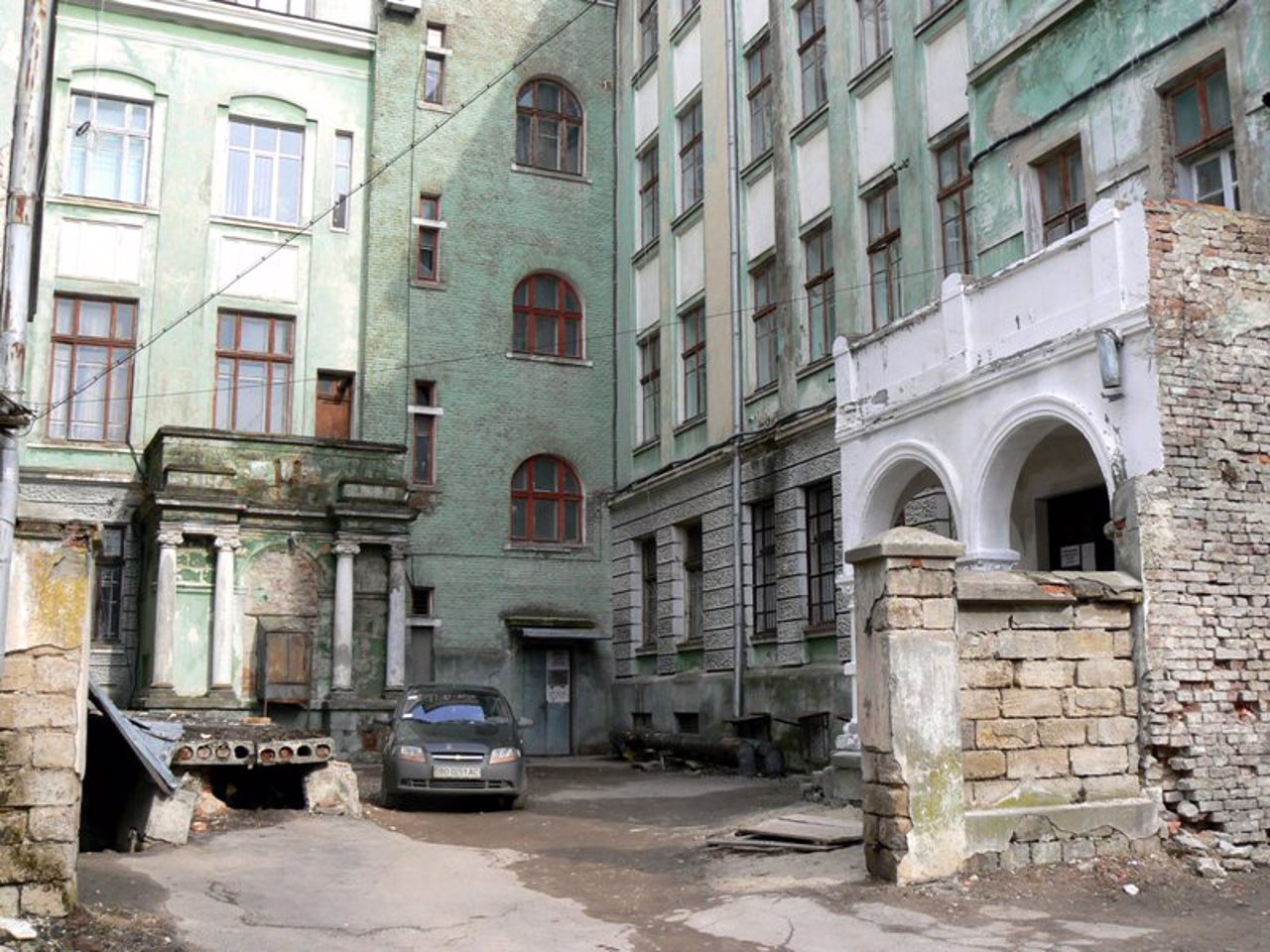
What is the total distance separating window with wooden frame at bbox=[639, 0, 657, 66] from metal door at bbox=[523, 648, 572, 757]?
12.5 metres

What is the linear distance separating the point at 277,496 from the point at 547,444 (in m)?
6.23

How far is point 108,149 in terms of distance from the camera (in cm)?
2528

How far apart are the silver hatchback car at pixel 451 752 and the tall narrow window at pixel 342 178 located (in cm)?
1276

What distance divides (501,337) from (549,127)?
4.90 metres

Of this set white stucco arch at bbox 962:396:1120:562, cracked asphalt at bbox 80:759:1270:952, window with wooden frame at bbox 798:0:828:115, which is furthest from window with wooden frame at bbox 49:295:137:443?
white stucco arch at bbox 962:396:1120:562

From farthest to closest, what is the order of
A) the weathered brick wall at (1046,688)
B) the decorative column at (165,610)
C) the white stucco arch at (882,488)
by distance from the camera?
the decorative column at (165,610)
the white stucco arch at (882,488)
the weathered brick wall at (1046,688)

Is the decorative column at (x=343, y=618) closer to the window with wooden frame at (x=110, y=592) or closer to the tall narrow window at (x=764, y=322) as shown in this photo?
the window with wooden frame at (x=110, y=592)

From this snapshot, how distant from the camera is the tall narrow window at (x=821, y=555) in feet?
65.3

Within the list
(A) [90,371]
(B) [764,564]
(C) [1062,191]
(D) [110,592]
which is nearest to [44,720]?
(C) [1062,191]

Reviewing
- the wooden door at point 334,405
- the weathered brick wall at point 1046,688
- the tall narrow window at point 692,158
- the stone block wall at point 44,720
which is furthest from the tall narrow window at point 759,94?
the stone block wall at point 44,720

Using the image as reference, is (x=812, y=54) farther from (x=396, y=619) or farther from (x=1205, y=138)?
(x=396, y=619)

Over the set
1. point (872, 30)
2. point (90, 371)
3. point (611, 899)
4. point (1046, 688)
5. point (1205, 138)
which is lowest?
point (611, 899)

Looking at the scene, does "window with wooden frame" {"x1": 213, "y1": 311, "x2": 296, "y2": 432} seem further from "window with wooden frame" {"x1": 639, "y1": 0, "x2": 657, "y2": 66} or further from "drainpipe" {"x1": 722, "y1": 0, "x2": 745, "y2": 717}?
"window with wooden frame" {"x1": 639, "y1": 0, "x2": 657, "y2": 66}

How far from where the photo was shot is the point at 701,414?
24.2 meters
